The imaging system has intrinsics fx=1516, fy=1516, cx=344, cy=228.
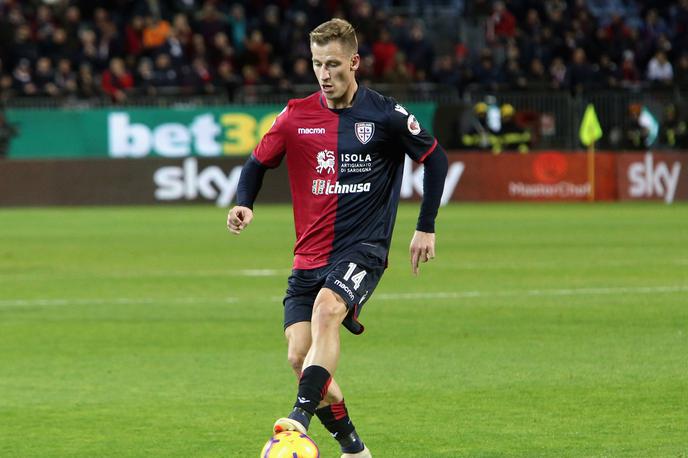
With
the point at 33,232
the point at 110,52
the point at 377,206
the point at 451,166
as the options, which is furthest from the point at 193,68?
the point at 377,206

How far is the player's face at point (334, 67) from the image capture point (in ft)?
21.9

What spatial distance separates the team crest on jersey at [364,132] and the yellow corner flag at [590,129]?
24.4m

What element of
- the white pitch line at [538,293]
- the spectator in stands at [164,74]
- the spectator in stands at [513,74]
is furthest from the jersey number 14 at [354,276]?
the spectator in stands at [513,74]

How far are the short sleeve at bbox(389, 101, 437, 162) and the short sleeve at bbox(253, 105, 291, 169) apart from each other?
50 centimetres

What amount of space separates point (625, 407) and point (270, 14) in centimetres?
2682

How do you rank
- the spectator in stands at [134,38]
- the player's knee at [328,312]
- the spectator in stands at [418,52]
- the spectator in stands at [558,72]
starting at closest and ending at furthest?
the player's knee at [328,312] < the spectator in stands at [134,38] < the spectator in stands at [558,72] < the spectator in stands at [418,52]

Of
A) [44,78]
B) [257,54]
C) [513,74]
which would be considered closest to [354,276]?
[44,78]

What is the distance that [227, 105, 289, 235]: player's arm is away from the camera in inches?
271

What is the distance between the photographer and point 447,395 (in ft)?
30.0

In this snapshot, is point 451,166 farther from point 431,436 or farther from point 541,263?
point 431,436

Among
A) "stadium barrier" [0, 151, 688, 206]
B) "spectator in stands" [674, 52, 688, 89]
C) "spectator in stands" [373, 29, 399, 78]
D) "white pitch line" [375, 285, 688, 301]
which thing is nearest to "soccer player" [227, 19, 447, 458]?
"white pitch line" [375, 285, 688, 301]

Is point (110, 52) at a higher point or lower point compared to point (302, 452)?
lower

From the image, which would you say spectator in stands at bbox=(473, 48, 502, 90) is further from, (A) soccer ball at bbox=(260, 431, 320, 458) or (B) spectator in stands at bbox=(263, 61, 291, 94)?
(A) soccer ball at bbox=(260, 431, 320, 458)

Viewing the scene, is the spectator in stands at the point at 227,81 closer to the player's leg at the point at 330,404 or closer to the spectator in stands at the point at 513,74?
the spectator in stands at the point at 513,74
